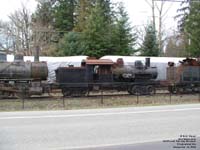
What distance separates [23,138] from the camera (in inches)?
521

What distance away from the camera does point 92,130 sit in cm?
1489

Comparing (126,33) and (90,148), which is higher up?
(126,33)

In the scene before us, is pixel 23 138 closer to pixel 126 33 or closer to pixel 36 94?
pixel 36 94

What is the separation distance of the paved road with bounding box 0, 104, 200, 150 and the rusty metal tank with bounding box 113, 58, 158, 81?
2008 centimetres

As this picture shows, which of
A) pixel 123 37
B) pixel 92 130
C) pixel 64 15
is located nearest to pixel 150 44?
pixel 123 37

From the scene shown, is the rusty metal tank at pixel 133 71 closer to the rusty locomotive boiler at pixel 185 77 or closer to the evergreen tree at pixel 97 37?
the rusty locomotive boiler at pixel 185 77

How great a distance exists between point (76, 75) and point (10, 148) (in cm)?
2615

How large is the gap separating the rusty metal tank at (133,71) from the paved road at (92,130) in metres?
20.1

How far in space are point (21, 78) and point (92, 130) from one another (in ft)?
70.9

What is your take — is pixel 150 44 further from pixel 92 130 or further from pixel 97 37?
pixel 92 130

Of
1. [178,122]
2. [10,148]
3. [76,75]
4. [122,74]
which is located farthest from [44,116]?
[122,74]

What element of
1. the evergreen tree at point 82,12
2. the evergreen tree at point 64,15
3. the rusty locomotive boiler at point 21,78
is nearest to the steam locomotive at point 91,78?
the rusty locomotive boiler at point 21,78

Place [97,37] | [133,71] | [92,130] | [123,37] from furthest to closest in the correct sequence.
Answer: [123,37] → [97,37] → [133,71] → [92,130]

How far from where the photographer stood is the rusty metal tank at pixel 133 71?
4022 cm
